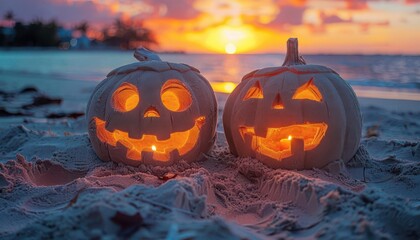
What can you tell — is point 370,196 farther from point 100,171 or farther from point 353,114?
point 100,171

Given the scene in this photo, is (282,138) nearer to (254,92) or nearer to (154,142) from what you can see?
(254,92)

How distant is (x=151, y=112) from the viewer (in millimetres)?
3143

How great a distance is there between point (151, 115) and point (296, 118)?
110cm

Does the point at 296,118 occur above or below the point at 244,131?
above

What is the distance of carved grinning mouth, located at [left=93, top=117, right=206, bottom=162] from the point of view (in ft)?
10.6

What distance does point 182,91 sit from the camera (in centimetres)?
332

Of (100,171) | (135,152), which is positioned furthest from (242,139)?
(100,171)

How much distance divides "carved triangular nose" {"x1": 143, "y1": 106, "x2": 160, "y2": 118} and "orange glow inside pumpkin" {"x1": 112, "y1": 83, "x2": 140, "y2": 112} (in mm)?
160

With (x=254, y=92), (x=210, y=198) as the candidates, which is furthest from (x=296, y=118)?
(x=210, y=198)

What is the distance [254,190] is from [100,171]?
3.95 feet

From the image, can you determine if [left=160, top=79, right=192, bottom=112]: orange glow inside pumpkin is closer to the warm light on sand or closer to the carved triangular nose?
the carved triangular nose

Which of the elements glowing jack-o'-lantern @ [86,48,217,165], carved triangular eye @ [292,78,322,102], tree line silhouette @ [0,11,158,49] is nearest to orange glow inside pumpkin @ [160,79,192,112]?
glowing jack-o'-lantern @ [86,48,217,165]

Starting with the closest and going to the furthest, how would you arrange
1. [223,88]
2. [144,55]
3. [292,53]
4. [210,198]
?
[210,198]
[292,53]
[144,55]
[223,88]

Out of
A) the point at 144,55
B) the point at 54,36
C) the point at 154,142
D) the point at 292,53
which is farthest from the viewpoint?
the point at 54,36
